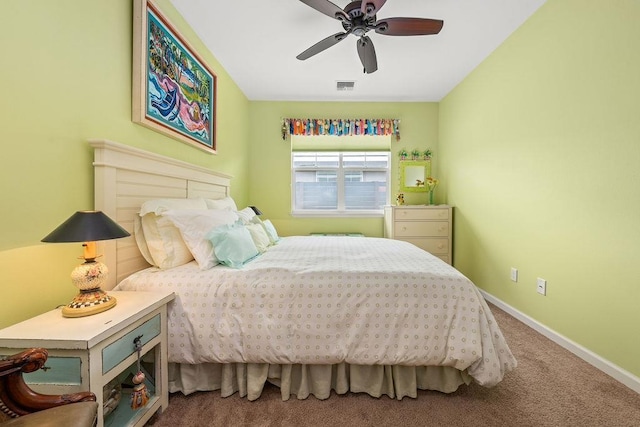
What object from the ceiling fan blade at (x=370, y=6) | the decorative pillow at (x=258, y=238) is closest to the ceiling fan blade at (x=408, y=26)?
the ceiling fan blade at (x=370, y=6)

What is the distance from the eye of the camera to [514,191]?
243 centimetres

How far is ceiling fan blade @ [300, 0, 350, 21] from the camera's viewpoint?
5.43 ft

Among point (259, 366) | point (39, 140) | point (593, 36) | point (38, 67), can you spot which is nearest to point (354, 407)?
point (259, 366)

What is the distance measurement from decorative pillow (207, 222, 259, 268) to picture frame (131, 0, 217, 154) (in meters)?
0.86

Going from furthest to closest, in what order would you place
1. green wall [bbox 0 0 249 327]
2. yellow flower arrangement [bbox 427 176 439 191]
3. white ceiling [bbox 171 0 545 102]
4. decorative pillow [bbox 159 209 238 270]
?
yellow flower arrangement [bbox 427 176 439 191] < white ceiling [bbox 171 0 545 102] < decorative pillow [bbox 159 209 238 270] < green wall [bbox 0 0 249 327]

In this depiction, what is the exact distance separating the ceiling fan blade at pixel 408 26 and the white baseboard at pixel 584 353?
2423 millimetres

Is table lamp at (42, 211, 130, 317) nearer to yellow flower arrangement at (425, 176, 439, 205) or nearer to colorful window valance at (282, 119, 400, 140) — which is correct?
colorful window valance at (282, 119, 400, 140)

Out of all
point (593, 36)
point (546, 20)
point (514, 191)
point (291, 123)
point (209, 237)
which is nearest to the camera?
point (209, 237)

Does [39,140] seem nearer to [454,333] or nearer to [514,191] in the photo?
[454,333]

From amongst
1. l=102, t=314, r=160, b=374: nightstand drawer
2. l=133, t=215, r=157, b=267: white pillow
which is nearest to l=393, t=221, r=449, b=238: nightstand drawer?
l=133, t=215, r=157, b=267: white pillow

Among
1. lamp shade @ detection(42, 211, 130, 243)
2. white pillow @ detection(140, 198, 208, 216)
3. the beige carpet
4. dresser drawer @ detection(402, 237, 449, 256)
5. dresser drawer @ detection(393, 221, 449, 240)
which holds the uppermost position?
white pillow @ detection(140, 198, 208, 216)

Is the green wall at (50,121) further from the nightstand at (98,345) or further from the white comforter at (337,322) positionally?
the white comforter at (337,322)

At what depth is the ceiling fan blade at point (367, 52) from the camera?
2.01 meters

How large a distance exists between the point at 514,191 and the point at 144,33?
315 centimetres
